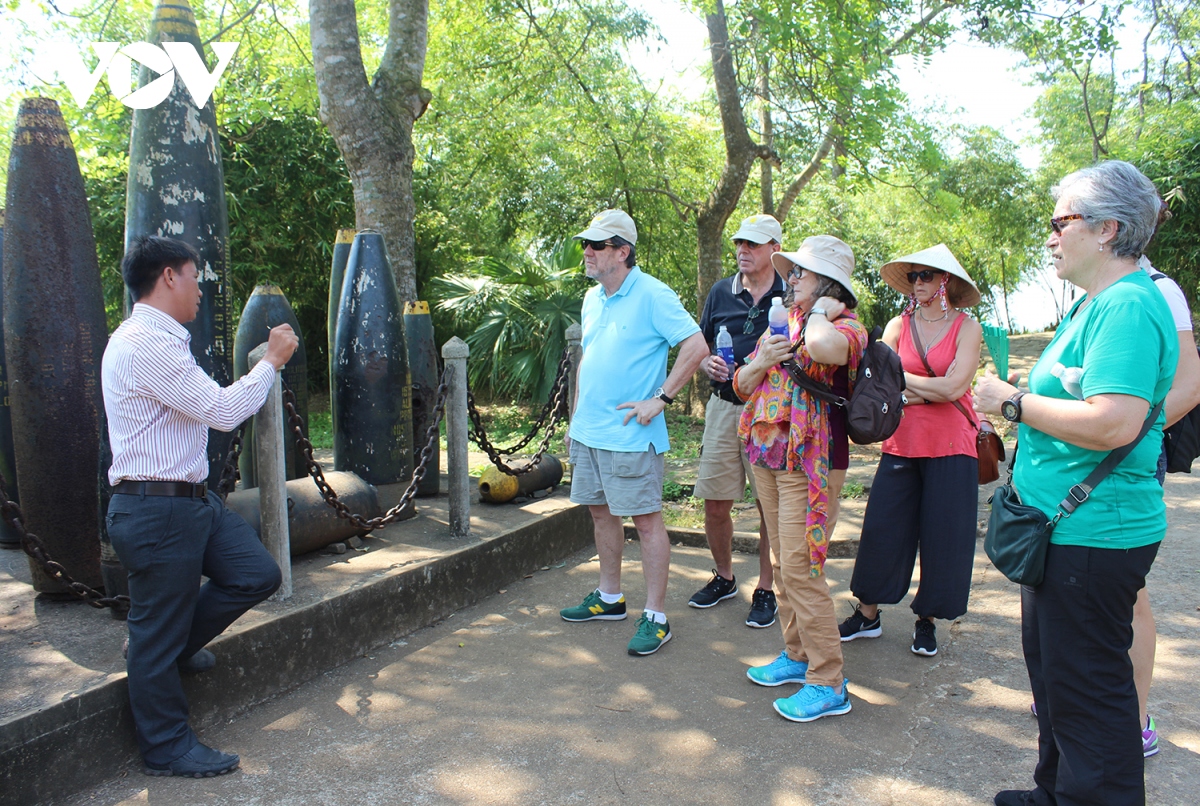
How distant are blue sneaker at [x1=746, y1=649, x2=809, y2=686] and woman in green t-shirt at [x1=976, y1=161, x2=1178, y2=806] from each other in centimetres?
135

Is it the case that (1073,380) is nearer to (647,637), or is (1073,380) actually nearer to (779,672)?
(779,672)

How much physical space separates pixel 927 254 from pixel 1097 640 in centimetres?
202

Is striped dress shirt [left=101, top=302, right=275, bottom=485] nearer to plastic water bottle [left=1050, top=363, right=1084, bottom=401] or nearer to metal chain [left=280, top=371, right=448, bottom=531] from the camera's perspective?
metal chain [left=280, top=371, right=448, bottom=531]

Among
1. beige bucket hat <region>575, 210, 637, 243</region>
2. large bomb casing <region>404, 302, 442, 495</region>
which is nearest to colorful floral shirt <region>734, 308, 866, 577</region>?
beige bucket hat <region>575, 210, 637, 243</region>

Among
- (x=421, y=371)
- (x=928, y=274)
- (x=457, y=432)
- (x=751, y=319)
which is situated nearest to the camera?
(x=928, y=274)

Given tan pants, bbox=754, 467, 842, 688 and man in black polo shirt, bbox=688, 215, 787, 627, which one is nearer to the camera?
tan pants, bbox=754, 467, 842, 688

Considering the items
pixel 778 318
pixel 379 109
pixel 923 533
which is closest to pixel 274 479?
pixel 778 318

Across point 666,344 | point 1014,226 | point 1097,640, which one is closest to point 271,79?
point 666,344

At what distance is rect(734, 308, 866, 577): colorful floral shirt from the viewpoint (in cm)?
332

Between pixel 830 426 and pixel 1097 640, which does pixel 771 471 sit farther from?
pixel 1097 640

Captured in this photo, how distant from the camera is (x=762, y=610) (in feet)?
14.5

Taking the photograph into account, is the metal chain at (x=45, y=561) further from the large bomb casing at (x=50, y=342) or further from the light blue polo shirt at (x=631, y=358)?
the light blue polo shirt at (x=631, y=358)

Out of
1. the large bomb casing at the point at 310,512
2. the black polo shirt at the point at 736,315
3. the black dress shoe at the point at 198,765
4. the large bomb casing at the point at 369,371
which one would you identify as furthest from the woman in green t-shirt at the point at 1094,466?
the large bomb casing at the point at 369,371

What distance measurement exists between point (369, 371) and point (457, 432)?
35.1 inches
